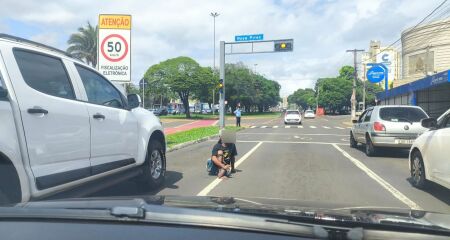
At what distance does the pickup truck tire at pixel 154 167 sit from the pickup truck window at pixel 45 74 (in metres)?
2.34

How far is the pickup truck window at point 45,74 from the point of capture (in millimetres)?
5023

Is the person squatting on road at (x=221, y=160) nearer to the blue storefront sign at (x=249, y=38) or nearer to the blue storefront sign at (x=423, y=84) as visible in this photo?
the blue storefront sign at (x=423, y=84)

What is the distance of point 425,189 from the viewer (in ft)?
28.0

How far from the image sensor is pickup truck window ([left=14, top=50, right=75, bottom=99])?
5.02 m

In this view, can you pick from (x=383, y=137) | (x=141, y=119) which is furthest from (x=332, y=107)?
(x=141, y=119)

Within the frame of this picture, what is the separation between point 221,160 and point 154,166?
1.94 metres

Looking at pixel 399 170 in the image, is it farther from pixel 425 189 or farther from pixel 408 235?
pixel 408 235

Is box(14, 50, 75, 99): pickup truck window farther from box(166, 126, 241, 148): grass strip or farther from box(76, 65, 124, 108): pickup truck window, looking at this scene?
box(166, 126, 241, 148): grass strip

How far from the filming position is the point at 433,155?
7797 mm

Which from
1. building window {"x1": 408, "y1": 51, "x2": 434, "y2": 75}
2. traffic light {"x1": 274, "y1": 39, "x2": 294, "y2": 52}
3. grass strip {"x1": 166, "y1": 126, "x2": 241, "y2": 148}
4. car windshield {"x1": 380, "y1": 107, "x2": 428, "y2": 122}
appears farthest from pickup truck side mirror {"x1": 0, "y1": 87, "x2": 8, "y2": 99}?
building window {"x1": 408, "y1": 51, "x2": 434, "y2": 75}

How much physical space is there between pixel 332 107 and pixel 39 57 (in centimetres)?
11117

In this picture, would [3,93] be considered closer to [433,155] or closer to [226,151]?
[226,151]

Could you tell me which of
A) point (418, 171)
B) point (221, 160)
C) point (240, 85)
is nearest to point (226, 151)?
point (221, 160)

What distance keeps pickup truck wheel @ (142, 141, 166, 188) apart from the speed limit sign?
572 cm
